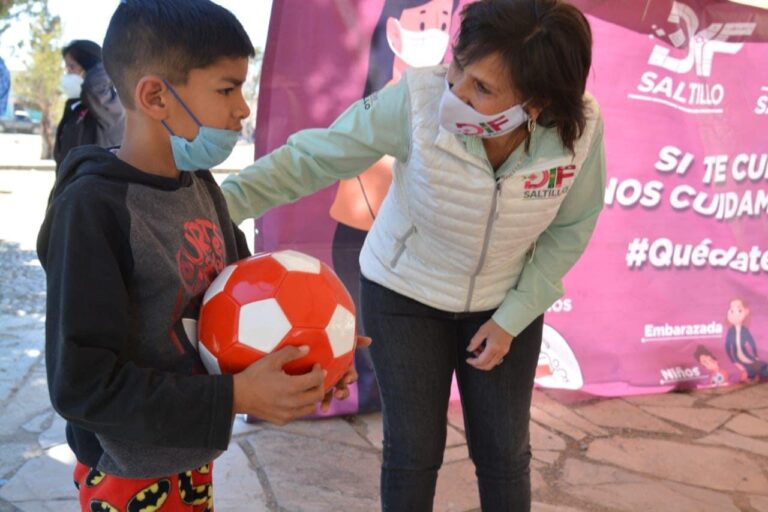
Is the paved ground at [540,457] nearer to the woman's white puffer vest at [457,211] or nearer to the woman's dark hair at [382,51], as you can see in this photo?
the woman's white puffer vest at [457,211]

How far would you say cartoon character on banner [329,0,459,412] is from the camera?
3.71 meters

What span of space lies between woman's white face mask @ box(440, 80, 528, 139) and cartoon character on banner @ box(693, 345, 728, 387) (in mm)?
A: 3139

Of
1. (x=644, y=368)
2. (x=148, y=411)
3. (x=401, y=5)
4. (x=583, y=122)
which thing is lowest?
(x=644, y=368)

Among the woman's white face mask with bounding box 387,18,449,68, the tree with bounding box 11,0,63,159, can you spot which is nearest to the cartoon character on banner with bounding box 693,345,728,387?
the woman's white face mask with bounding box 387,18,449,68

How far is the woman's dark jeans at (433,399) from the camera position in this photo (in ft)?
7.51

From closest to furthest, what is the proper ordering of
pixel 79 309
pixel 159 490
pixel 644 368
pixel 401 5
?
pixel 79 309 < pixel 159 490 < pixel 401 5 < pixel 644 368

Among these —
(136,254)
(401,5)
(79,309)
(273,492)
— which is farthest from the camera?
(401,5)

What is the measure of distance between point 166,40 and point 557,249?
4.15 ft

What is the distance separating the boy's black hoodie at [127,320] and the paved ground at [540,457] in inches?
68.5

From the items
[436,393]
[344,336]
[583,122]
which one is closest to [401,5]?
[583,122]

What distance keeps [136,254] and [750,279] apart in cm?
→ 417

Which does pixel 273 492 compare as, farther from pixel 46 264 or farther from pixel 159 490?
pixel 46 264

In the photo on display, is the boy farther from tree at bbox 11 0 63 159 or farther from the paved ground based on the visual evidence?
tree at bbox 11 0 63 159

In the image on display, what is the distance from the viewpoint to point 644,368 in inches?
179
